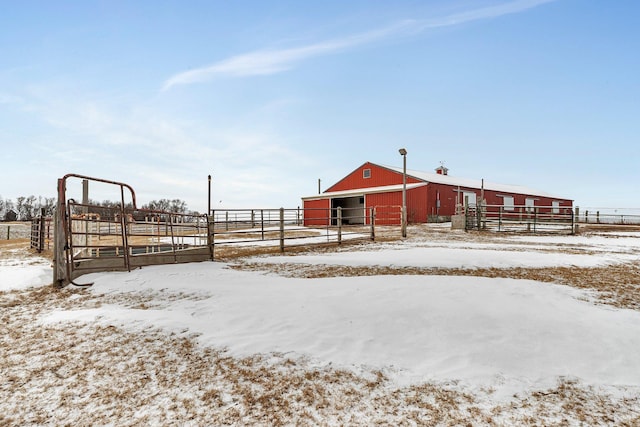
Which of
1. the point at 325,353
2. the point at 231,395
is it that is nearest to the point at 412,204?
the point at 325,353

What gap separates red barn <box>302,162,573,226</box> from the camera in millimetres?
26391

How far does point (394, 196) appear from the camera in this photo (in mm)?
26219

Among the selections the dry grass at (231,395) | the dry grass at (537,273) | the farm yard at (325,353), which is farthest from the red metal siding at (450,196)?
the dry grass at (231,395)

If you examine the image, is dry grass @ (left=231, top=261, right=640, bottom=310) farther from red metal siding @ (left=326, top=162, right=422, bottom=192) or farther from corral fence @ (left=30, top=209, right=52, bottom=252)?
red metal siding @ (left=326, top=162, right=422, bottom=192)

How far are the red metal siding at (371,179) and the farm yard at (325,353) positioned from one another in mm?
23873

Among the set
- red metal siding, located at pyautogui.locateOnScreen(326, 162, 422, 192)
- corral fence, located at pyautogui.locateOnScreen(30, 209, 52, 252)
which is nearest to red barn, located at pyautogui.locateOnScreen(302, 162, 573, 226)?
red metal siding, located at pyautogui.locateOnScreen(326, 162, 422, 192)

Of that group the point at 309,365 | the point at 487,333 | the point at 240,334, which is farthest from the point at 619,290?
the point at 240,334

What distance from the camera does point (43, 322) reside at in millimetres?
4211

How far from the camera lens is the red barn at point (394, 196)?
2639 centimetres

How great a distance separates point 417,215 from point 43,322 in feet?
82.4

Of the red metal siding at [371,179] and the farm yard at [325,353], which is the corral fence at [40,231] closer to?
the farm yard at [325,353]

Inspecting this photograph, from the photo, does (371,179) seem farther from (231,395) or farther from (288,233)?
(231,395)

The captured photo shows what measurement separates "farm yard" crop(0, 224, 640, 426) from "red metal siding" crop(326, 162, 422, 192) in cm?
2387

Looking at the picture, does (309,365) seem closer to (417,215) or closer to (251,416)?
(251,416)
